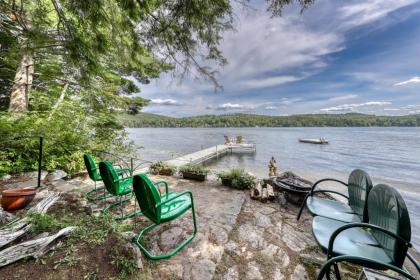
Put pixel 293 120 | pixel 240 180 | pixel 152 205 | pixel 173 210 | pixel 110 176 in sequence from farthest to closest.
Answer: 1. pixel 293 120
2. pixel 240 180
3. pixel 110 176
4. pixel 173 210
5. pixel 152 205

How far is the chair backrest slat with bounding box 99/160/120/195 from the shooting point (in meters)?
2.60

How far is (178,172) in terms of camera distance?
5586mm

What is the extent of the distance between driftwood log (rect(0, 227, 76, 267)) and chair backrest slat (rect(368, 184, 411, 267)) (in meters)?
2.80

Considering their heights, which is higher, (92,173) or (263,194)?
Answer: (92,173)

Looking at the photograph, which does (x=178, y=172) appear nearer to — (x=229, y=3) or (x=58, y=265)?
(x=58, y=265)

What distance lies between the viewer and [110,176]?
264cm

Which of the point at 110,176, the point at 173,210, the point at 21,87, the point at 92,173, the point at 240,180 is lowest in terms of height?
the point at 240,180

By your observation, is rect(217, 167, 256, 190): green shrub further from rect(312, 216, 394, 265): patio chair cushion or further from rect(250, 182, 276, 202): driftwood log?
rect(312, 216, 394, 265): patio chair cushion

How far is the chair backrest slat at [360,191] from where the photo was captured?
2.04 m

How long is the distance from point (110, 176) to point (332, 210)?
308 cm

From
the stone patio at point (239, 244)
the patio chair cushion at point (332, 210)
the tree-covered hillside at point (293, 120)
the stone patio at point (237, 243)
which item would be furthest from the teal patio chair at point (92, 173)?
the tree-covered hillside at point (293, 120)

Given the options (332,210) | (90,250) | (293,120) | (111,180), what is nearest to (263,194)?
(332,210)

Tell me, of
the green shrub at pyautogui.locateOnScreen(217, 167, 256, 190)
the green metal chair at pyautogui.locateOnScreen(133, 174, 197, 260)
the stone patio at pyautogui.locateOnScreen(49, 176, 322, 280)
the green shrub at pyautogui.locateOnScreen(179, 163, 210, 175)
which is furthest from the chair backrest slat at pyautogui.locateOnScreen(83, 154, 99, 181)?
the green shrub at pyautogui.locateOnScreen(217, 167, 256, 190)

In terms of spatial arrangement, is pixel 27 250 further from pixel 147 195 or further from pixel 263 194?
pixel 263 194
